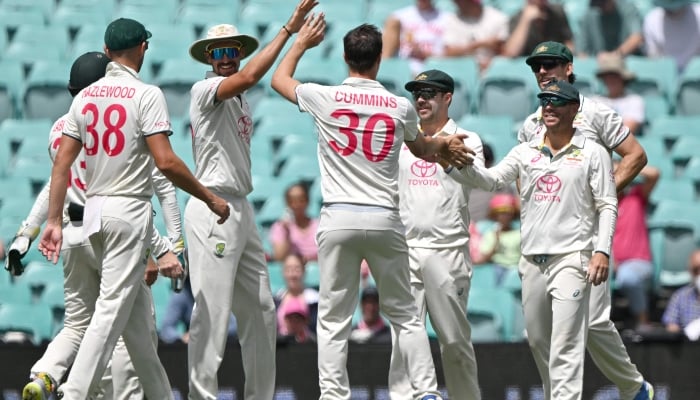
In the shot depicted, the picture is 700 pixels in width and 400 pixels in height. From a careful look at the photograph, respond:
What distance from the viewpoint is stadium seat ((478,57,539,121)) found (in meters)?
13.6

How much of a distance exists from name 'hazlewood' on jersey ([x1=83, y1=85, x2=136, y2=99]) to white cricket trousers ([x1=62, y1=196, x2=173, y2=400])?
58cm

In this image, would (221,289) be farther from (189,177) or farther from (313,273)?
(313,273)

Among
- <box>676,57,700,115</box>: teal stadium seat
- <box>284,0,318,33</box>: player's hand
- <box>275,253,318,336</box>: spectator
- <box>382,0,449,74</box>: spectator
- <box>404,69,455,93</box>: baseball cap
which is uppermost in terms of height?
<box>382,0,449,74</box>: spectator

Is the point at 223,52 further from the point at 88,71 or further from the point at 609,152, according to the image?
the point at 609,152

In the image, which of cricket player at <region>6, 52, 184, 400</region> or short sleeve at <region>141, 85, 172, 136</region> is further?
cricket player at <region>6, 52, 184, 400</region>

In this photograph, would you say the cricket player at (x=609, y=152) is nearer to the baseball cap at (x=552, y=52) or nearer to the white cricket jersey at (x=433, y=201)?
the baseball cap at (x=552, y=52)

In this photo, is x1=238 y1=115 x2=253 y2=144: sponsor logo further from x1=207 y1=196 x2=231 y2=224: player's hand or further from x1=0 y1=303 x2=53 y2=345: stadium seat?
x1=0 y1=303 x2=53 y2=345: stadium seat

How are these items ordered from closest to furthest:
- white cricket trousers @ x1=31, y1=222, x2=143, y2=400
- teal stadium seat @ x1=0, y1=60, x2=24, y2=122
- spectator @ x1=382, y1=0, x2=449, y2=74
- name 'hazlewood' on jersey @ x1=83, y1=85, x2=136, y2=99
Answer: name 'hazlewood' on jersey @ x1=83, y1=85, x2=136, y2=99 → white cricket trousers @ x1=31, y1=222, x2=143, y2=400 → teal stadium seat @ x1=0, y1=60, x2=24, y2=122 → spectator @ x1=382, y1=0, x2=449, y2=74

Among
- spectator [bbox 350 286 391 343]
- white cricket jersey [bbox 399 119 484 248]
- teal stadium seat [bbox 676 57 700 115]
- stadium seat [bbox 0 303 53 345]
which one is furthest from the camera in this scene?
teal stadium seat [bbox 676 57 700 115]

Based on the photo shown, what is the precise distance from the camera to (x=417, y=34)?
1443cm

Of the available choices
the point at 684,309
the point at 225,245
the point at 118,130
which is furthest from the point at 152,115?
the point at 684,309

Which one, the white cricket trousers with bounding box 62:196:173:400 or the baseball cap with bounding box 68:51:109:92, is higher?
the baseball cap with bounding box 68:51:109:92

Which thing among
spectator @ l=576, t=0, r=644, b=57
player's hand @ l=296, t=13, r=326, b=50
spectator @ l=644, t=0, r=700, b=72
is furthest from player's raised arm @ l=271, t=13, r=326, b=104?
spectator @ l=644, t=0, r=700, b=72

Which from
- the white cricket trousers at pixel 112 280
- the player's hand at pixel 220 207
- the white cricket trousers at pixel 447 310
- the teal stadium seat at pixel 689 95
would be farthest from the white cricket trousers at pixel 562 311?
the teal stadium seat at pixel 689 95
